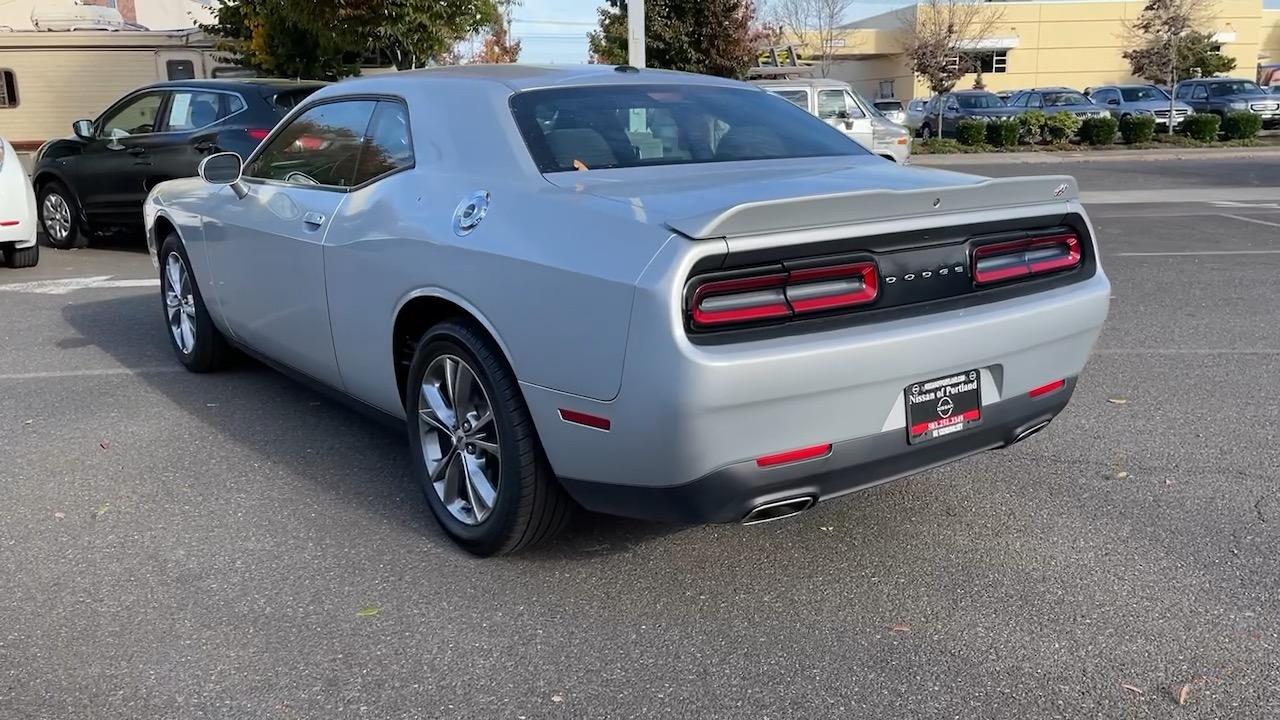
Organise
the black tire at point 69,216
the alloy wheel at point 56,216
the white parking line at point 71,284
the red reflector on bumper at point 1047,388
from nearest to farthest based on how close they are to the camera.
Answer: the red reflector on bumper at point 1047,388 → the white parking line at point 71,284 → the black tire at point 69,216 → the alloy wheel at point 56,216

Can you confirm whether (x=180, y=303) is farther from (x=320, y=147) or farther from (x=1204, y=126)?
(x=1204, y=126)

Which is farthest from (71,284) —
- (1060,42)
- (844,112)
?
(1060,42)

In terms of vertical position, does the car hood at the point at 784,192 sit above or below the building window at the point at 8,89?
below

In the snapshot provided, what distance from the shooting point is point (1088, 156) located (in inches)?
979

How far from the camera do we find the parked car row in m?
30.3

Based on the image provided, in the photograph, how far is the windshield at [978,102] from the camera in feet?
102

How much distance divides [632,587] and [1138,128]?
26.6m

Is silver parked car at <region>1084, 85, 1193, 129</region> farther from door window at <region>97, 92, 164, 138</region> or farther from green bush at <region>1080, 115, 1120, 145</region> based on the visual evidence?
door window at <region>97, 92, 164, 138</region>

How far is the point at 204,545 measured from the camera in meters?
3.81

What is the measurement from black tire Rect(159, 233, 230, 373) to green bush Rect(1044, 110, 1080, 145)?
2465 centimetres

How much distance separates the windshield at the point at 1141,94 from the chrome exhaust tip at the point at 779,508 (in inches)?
1291

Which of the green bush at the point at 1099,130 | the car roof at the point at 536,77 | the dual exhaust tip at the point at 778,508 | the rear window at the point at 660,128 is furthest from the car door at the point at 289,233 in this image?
the green bush at the point at 1099,130

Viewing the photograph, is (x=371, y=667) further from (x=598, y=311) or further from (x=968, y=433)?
(x=968, y=433)

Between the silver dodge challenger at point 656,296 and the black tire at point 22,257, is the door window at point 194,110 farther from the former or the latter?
the silver dodge challenger at point 656,296
